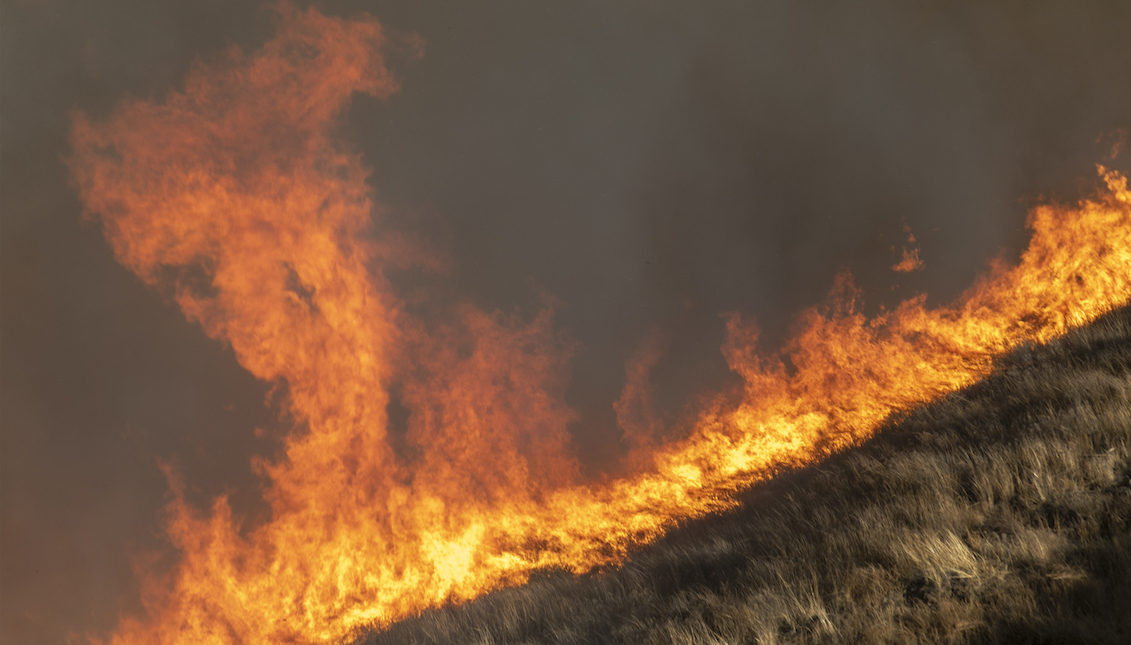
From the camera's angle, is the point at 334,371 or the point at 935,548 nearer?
the point at 935,548

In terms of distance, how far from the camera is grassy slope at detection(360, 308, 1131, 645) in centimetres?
264

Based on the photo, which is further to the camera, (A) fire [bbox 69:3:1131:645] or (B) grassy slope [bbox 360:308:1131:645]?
(A) fire [bbox 69:3:1131:645]

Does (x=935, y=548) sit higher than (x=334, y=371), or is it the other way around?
(x=334, y=371)

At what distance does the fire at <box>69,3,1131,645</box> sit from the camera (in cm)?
1025

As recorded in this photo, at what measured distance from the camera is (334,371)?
11578 mm

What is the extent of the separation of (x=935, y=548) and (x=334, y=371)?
440 inches

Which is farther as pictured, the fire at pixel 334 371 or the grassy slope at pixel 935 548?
the fire at pixel 334 371

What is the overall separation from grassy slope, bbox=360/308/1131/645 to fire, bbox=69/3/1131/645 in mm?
4112

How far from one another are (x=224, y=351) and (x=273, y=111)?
18.8 ft

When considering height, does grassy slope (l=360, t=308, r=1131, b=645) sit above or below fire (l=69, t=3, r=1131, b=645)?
below

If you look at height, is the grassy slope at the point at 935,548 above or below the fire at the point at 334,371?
below

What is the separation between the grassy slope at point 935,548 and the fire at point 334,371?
4.11 metres

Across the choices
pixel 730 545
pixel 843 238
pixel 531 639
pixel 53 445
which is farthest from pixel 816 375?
pixel 53 445

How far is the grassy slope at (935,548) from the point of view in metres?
2.64
